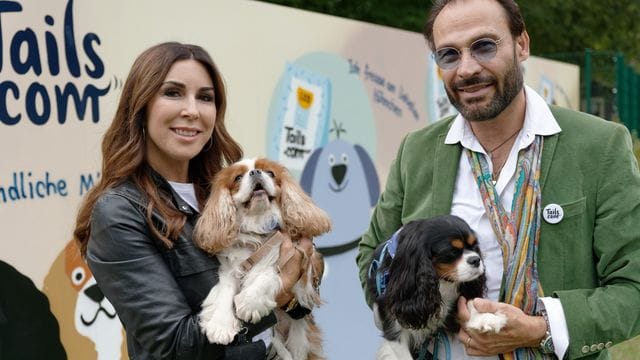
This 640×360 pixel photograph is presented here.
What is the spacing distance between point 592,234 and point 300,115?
4.60m

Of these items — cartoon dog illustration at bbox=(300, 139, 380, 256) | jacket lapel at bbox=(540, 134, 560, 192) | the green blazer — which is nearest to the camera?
the green blazer

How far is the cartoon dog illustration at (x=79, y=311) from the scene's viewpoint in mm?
5137

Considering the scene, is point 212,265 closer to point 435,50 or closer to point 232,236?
point 232,236

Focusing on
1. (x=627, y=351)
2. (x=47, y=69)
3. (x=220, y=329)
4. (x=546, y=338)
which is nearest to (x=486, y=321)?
(x=546, y=338)

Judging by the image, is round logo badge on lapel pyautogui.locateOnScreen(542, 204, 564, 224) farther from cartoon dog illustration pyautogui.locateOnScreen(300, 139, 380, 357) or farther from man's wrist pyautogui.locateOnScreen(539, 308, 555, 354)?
cartoon dog illustration pyautogui.locateOnScreen(300, 139, 380, 357)

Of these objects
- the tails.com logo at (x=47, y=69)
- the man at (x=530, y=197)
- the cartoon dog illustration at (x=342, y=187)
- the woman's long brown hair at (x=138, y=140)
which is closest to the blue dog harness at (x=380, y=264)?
the man at (x=530, y=197)

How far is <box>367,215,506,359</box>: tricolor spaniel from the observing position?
3133 millimetres

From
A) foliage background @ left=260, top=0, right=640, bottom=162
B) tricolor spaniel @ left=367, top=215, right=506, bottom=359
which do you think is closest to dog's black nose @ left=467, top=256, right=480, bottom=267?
tricolor spaniel @ left=367, top=215, right=506, bottom=359

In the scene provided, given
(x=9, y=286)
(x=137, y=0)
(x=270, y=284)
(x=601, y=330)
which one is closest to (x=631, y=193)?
(x=601, y=330)

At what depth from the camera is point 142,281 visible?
2.95 m

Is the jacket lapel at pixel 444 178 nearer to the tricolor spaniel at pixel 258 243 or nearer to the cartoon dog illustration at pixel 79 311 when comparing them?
the tricolor spaniel at pixel 258 243

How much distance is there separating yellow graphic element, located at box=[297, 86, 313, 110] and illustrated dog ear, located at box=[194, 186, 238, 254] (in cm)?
392

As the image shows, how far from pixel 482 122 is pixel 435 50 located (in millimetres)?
349

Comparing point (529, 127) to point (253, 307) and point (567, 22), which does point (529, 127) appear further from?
point (567, 22)
